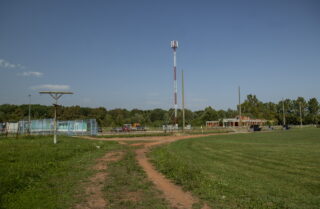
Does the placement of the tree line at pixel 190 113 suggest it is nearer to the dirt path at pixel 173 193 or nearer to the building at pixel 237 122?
the building at pixel 237 122

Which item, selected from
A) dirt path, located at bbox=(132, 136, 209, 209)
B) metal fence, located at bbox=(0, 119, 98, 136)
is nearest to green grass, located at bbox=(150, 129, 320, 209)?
dirt path, located at bbox=(132, 136, 209, 209)

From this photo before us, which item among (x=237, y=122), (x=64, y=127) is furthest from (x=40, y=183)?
(x=237, y=122)

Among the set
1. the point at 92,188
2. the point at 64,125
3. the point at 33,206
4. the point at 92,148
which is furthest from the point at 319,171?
the point at 64,125

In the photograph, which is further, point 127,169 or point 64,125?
point 64,125

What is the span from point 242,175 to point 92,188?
5553mm

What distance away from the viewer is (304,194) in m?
7.38

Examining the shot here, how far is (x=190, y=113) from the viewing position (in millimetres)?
125750

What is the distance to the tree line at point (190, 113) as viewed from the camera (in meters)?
96.7

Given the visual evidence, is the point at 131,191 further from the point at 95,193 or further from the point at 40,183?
the point at 40,183

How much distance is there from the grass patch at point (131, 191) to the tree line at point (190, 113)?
78.0m

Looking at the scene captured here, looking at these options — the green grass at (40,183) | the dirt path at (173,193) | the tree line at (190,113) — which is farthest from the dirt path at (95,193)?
the tree line at (190,113)

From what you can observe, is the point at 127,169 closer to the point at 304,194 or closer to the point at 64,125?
the point at 304,194

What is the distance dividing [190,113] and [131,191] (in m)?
Result: 119

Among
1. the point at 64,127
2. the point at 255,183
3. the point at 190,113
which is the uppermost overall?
the point at 190,113
